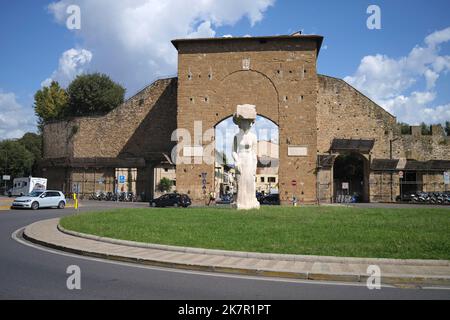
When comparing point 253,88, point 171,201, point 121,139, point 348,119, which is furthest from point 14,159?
point 348,119

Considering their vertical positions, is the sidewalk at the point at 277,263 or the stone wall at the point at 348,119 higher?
the stone wall at the point at 348,119

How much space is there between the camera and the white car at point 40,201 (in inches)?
1106

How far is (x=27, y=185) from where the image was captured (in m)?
46.2

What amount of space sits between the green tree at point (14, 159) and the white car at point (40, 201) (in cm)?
4171

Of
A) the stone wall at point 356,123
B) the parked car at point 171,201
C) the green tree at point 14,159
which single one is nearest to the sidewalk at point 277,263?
the parked car at point 171,201

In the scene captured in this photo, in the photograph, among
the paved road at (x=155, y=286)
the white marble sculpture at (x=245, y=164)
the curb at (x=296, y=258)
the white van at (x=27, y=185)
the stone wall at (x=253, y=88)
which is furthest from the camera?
the white van at (x=27, y=185)

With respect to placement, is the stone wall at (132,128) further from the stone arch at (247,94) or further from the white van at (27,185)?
the stone arch at (247,94)

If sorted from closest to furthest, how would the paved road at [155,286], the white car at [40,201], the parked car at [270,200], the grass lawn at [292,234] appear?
the paved road at [155,286] < the grass lawn at [292,234] < the white car at [40,201] < the parked car at [270,200]

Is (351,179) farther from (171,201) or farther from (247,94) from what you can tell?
(171,201)

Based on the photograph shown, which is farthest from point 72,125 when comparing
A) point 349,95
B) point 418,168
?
point 418,168

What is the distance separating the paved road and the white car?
20931 mm

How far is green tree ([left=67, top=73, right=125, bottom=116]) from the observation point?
207 feet

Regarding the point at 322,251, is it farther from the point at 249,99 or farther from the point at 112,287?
the point at 249,99

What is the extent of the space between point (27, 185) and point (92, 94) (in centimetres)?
2079
